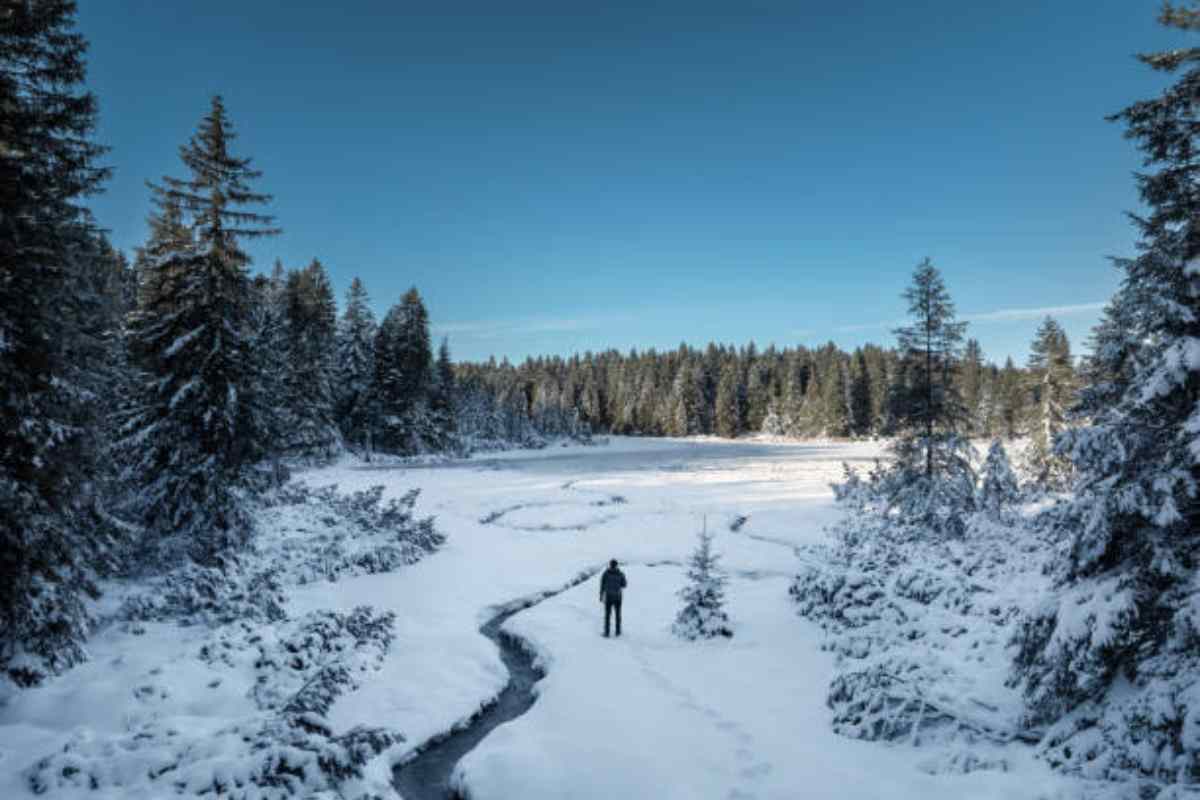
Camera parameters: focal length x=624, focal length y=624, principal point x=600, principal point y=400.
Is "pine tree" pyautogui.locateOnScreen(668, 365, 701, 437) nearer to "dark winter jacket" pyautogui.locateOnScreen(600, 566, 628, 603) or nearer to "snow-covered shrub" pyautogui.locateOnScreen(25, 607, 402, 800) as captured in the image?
"dark winter jacket" pyautogui.locateOnScreen(600, 566, 628, 603)

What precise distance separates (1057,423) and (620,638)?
34.0m

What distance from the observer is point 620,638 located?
1309cm

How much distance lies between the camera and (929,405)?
2316cm

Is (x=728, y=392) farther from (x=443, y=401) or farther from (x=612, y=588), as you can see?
(x=612, y=588)

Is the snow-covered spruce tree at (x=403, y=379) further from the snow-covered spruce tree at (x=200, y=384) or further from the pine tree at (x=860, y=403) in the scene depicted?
the pine tree at (x=860, y=403)

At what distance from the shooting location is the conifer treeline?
101438mm

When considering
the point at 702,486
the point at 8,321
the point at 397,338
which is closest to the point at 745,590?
the point at 8,321

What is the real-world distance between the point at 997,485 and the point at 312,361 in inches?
1616

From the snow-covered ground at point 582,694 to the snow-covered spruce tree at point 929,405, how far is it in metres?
6.00

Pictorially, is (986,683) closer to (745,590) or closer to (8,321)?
(745,590)

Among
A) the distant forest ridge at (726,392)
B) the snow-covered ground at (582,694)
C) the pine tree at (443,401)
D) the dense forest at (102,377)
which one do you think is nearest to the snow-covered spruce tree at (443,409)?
the pine tree at (443,401)

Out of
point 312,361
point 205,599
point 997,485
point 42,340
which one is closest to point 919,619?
point 997,485

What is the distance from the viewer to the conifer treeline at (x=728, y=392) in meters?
101

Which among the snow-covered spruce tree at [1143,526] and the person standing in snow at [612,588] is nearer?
the snow-covered spruce tree at [1143,526]
